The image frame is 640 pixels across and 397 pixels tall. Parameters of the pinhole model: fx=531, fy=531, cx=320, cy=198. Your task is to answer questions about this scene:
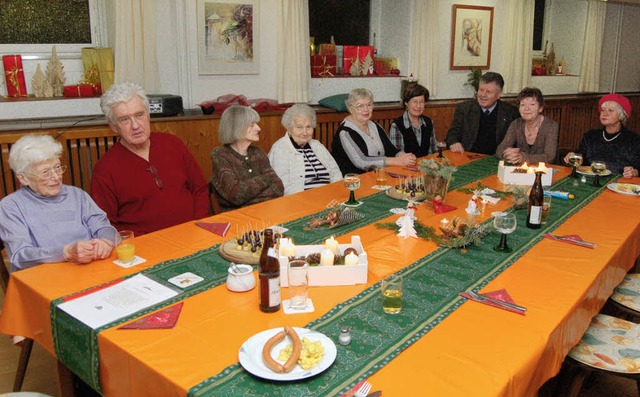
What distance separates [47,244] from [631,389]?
2.89m

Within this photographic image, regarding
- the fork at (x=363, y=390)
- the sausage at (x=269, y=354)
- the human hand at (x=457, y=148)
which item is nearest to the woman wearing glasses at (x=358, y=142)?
the human hand at (x=457, y=148)

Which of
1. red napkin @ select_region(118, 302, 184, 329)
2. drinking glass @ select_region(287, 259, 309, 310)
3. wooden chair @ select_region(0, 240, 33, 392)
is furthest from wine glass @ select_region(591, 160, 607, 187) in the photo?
wooden chair @ select_region(0, 240, 33, 392)

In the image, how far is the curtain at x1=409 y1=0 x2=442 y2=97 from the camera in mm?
6207

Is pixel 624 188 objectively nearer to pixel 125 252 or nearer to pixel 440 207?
pixel 440 207

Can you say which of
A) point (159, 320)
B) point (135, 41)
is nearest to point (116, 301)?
point (159, 320)

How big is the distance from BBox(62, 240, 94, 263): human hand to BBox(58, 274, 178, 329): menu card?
253 millimetres

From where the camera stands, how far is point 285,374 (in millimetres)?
1348

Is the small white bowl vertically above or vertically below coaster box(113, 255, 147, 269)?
above

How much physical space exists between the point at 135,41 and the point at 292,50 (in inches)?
60.2

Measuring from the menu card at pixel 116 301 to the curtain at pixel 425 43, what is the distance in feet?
16.8

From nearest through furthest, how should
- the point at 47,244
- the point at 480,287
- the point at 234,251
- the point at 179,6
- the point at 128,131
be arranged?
the point at 480,287, the point at 234,251, the point at 47,244, the point at 128,131, the point at 179,6

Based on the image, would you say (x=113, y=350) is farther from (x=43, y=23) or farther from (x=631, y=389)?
(x=43, y=23)

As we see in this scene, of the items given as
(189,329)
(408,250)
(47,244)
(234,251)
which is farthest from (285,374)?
(47,244)

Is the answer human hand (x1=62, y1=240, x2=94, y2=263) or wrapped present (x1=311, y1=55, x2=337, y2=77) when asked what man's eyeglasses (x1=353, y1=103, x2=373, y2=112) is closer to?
wrapped present (x1=311, y1=55, x2=337, y2=77)
